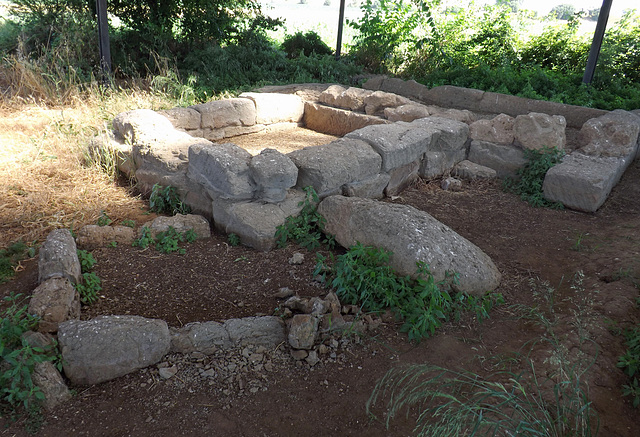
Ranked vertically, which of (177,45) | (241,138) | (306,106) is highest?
(177,45)

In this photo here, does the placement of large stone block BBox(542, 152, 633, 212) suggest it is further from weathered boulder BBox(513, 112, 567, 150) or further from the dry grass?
the dry grass

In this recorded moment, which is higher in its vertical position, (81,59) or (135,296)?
(81,59)

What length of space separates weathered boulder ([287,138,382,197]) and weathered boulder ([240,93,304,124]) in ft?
7.70

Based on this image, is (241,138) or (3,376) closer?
(3,376)

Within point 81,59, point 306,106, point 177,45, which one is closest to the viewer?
point 306,106

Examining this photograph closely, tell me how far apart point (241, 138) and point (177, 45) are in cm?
510

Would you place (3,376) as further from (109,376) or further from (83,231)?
(83,231)

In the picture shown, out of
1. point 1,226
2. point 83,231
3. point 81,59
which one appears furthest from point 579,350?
point 81,59

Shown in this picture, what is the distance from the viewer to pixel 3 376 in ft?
6.56

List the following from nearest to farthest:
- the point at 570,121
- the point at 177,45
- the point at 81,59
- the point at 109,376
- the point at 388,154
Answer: the point at 109,376 < the point at 388,154 < the point at 570,121 < the point at 81,59 < the point at 177,45

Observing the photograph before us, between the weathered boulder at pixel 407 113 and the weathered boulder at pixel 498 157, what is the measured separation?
33.0 inches

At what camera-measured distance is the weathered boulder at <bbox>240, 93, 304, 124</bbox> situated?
6.45m

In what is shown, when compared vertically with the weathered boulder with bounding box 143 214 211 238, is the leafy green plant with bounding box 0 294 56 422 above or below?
below

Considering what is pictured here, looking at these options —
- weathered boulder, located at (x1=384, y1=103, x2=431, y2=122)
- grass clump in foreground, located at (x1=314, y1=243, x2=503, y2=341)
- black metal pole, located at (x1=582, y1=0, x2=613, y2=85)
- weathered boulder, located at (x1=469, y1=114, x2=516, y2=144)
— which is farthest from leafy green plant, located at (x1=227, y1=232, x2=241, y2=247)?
black metal pole, located at (x1=582, y1=0, x2=613, y2=85)
